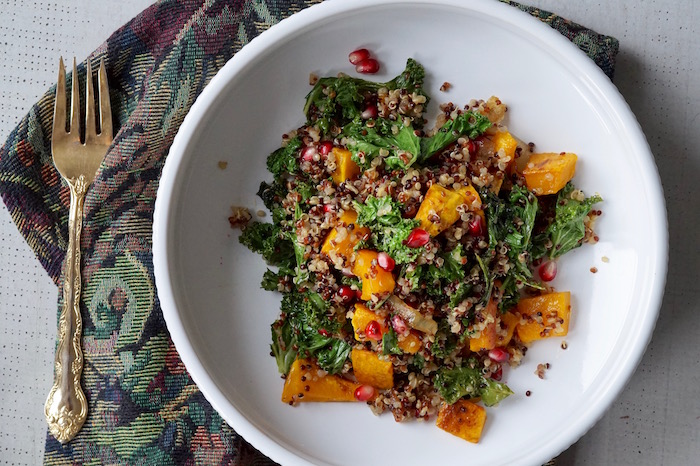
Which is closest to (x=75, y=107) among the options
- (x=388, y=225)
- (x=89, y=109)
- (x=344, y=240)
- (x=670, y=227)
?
(x=89, y=109)

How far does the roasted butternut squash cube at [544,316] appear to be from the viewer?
2.48 meters

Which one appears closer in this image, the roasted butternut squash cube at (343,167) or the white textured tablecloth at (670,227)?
the roasted butternut squash cube at (343,167)

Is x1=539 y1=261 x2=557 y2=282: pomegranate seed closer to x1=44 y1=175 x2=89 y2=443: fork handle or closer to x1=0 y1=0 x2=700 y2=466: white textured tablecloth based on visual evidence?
x1=0 y1=0 x2=700 y2=466: white textured tablecloth

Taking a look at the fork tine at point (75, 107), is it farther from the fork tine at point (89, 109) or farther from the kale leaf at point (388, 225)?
the kale leaf at point (388, 225)

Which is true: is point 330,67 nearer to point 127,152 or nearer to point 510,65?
point 510,65

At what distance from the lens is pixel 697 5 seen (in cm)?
284

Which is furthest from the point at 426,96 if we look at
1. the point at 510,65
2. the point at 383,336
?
the point at 383,336

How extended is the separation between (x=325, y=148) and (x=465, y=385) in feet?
3.39

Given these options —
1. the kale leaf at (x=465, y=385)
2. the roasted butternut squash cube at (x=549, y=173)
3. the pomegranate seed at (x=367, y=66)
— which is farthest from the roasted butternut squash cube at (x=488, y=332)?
the pomegranate seed at (x=367, y=66)

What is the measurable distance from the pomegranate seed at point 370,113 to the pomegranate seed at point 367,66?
0.46 feet

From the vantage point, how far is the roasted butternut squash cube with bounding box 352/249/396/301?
7.54ft

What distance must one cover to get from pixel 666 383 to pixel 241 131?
6.97ft

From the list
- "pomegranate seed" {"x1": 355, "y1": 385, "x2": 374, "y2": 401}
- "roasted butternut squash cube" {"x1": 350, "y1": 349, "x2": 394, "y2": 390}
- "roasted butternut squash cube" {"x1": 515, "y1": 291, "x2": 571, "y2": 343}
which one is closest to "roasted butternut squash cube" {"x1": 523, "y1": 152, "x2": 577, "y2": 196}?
"roasted butternut squash cube" {"x1": 515, "y1": 291, "x2": 571, "y2": 343}

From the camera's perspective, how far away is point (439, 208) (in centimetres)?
226
